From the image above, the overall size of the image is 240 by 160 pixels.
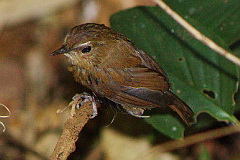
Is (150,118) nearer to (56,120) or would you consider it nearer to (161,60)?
(161,60)

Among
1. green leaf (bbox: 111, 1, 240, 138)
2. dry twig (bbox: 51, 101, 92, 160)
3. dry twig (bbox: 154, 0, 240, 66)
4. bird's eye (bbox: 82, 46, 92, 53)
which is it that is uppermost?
dry twig (bbox: 154, 0, 240, 66)

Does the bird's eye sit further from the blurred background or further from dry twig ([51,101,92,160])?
the blurred background

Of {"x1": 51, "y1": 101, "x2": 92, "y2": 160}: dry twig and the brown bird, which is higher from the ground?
{"x1": 51, "y1": 101, "x2": 92, "y2": 160}: dry twig

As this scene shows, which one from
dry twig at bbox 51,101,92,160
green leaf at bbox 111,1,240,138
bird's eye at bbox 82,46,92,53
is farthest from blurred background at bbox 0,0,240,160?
dry twig at bbox 51,101,92,160

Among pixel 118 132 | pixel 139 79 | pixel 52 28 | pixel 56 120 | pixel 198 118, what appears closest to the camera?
pixel 139 79

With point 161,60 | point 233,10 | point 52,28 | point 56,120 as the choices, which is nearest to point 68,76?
point 56,120

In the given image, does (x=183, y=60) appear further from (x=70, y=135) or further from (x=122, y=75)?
(x=70, y=135)
